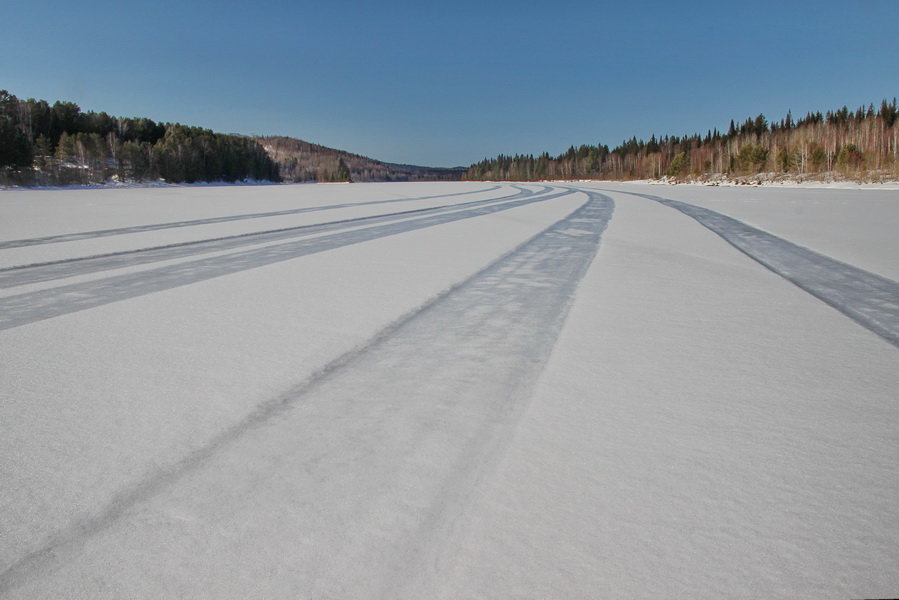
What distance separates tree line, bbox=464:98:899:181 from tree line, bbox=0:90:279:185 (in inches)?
2938

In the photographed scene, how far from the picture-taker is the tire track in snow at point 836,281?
367 cm

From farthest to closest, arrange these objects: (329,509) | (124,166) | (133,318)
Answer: (124,166) < (133,318) < (329,509)

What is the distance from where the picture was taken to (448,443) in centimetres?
187

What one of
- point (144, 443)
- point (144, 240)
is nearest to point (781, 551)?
point (144, 443)

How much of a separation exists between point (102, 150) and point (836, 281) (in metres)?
90.1

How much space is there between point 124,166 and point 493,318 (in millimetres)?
87389

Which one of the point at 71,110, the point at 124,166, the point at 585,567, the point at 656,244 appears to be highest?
the point at 71,110

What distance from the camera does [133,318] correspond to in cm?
360

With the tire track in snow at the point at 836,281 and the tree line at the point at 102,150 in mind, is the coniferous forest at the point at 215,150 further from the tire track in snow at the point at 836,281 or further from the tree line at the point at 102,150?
the tire track in snow at the point at 836,281

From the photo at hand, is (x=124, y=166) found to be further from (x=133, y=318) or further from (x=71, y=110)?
(x=133, y=318)

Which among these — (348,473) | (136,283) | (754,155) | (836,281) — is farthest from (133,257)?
(754,155)

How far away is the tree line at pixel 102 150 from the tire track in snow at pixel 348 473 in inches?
2284

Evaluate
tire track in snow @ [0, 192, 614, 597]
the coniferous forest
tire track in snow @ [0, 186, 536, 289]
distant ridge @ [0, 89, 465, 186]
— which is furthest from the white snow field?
distant ridge @ [0, 89, 465, 186]

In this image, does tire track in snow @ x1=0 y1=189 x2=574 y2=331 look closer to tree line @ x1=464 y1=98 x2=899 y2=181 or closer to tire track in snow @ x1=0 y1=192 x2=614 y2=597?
tire track in snow @ x1=0 y1=192 x2=614 y2=597
